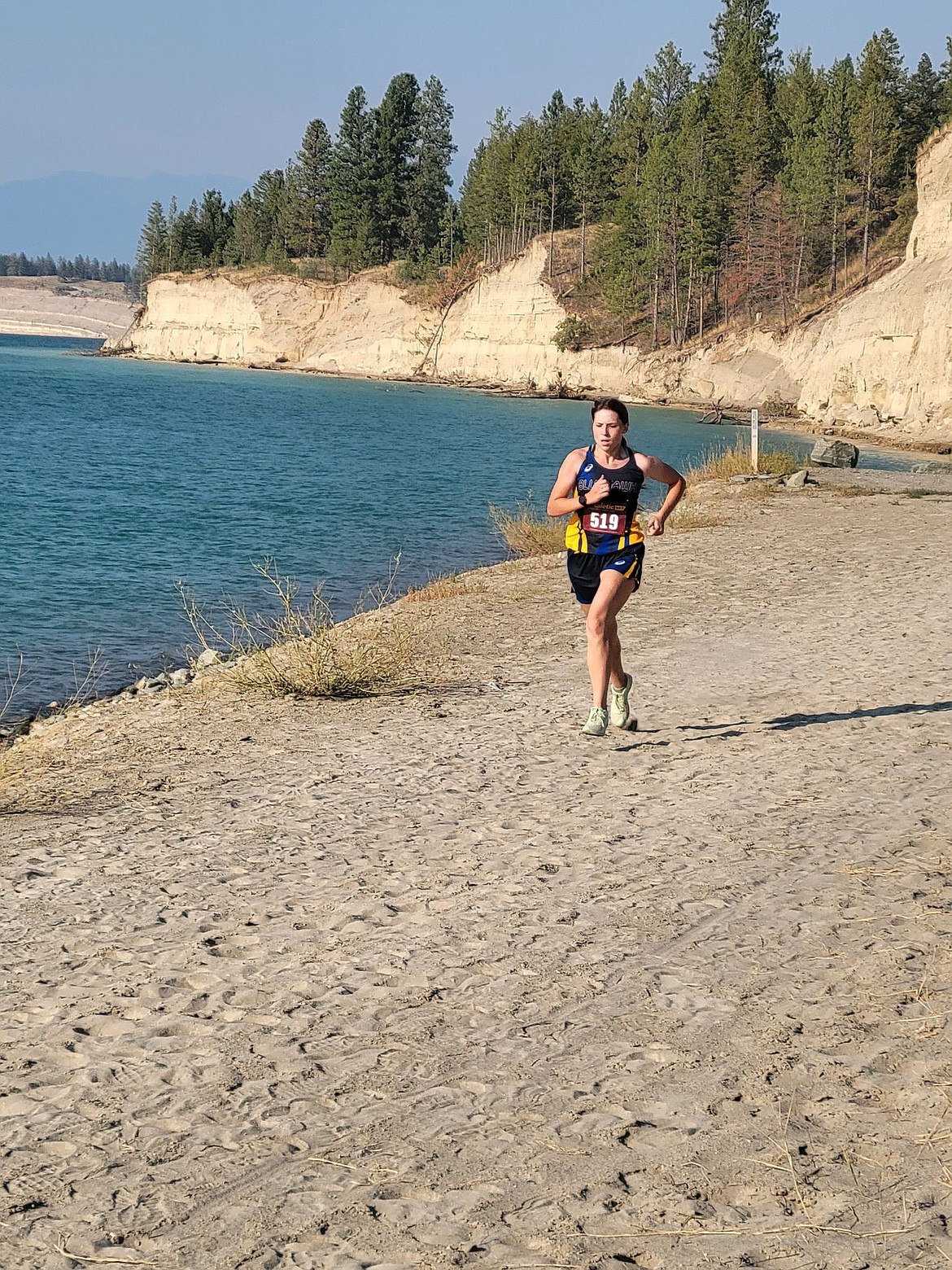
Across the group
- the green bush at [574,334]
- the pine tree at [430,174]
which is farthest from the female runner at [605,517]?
the pine tree at [430,174]

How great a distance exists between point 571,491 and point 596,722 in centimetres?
172

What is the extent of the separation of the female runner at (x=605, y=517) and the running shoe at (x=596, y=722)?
0.77 ft

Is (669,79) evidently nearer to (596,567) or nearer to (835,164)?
(835,164)

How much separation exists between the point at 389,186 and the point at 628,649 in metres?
115

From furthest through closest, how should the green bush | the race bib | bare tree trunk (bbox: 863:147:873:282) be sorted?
the green bush, bare tree trunk (bbox: 863:147:873:282), the race bib

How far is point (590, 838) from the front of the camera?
6.86 meters

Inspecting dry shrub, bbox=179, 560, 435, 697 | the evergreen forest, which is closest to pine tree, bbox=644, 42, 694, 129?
the evergreen forest

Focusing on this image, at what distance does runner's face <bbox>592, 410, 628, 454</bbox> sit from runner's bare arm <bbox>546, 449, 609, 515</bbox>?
143 mm

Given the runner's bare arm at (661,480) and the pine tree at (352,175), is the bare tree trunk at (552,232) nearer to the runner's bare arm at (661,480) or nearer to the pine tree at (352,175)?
the pine tree at (352,175)

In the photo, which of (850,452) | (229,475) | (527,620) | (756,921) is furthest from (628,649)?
(229,475)

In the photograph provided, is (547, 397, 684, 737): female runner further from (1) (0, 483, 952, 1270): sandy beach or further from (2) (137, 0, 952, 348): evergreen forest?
(2) (137, 0, 952, 348): evergreen forest

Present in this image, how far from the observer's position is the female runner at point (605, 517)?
7.81 meters

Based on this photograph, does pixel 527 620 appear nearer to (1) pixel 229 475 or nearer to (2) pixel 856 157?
(1) pixel 229 475

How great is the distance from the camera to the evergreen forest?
7200 cm
